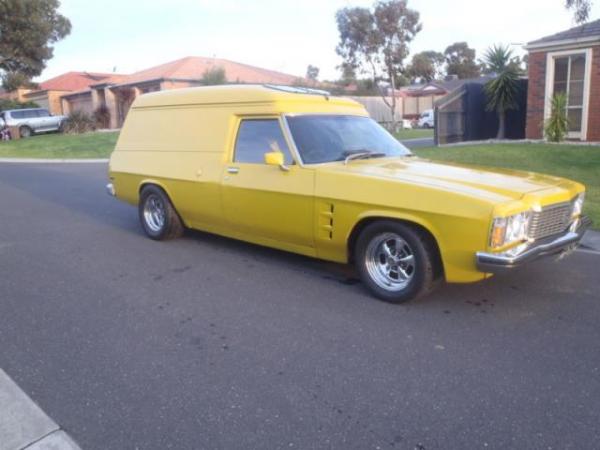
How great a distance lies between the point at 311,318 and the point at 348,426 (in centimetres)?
154

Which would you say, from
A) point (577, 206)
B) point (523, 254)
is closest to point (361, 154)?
point (523, 254)

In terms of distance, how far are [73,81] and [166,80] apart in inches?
856

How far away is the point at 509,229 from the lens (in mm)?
4121

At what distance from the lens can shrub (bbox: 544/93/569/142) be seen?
14.9m

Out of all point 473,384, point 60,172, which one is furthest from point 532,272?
point 60,172

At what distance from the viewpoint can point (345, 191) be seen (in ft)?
15.8

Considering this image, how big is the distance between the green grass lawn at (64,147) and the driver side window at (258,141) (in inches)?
639

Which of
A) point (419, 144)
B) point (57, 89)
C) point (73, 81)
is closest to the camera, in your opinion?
point (419, 144)

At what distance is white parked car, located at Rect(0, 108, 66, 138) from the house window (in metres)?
25.6

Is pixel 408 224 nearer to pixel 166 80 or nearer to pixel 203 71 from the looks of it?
pixel 166 80

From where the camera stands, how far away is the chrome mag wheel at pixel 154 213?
23.3ft

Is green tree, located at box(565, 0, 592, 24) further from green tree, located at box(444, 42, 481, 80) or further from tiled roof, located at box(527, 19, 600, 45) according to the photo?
green tree, located at box(444, 42, 481, 80)

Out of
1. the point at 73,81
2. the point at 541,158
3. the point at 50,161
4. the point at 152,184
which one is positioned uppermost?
the point at 73,81

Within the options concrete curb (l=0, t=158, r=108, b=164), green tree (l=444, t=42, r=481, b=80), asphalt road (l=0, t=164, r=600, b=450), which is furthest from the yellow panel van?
green tree (l=444, t=42, r=481, b=80)
